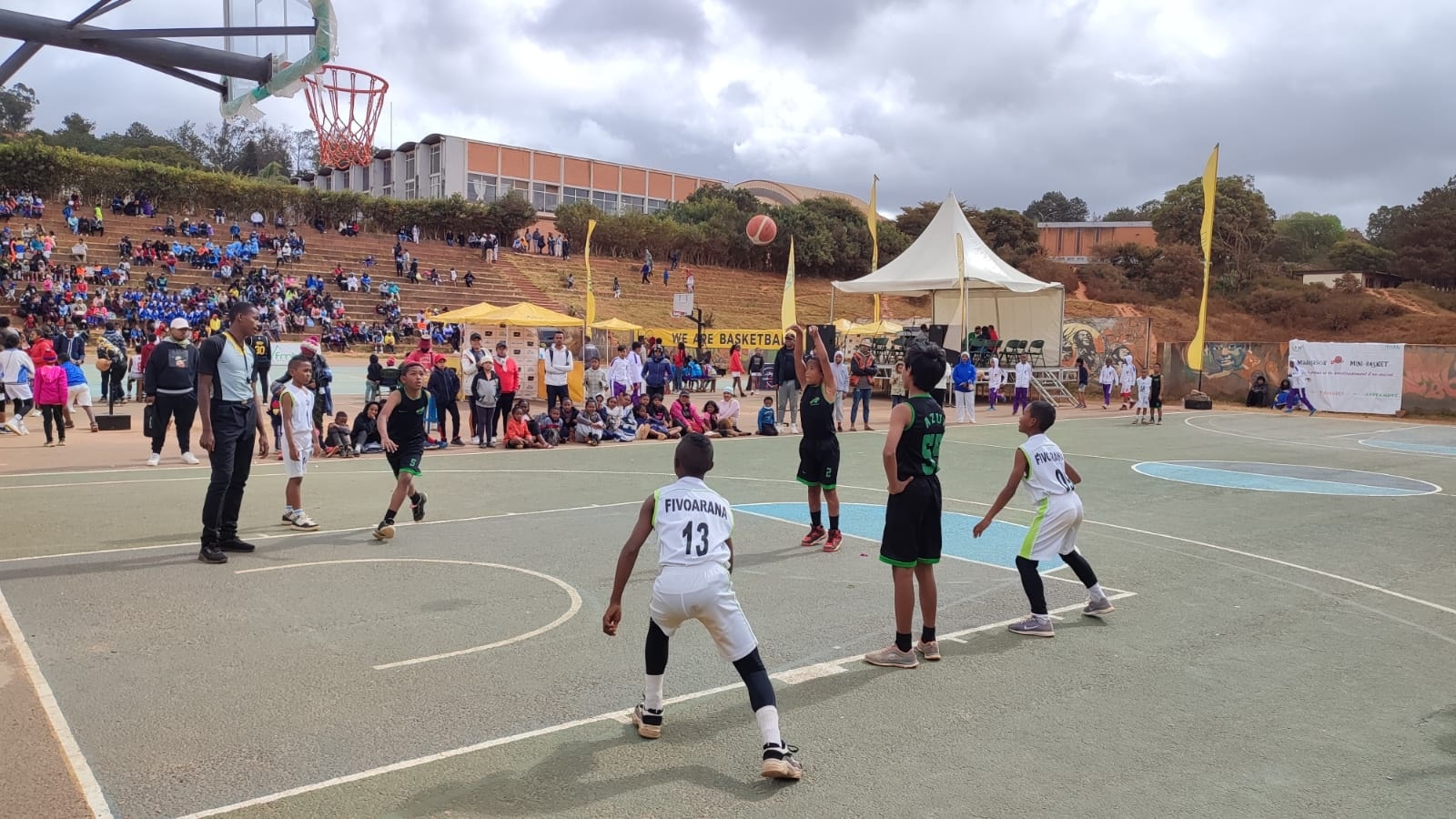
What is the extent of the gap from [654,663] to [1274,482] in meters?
12.2

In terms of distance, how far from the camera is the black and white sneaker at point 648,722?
4621 mm

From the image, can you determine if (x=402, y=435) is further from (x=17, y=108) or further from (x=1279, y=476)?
(x=17, y=108)

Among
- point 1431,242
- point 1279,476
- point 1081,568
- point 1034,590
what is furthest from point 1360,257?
point 1034,590

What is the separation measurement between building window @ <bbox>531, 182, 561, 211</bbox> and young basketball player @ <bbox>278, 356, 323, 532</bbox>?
67273 mm

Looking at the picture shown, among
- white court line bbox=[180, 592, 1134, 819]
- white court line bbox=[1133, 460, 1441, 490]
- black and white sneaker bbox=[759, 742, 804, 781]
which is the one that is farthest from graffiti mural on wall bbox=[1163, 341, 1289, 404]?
black and white sneaker bbox=[759, 742, 804, 781]

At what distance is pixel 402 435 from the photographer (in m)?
9.33

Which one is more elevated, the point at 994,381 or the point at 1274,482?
the point at 994,381

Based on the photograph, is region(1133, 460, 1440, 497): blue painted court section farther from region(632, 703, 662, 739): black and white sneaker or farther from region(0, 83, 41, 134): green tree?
region(0, 83, 41, 134): green tree

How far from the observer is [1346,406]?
29.9 m

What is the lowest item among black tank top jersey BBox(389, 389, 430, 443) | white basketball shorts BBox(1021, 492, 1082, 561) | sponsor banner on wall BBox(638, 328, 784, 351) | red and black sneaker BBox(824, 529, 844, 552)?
red and black sneaker BBox(824, 529, 844, 552)

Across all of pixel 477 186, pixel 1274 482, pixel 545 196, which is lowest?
pixel 1274 482

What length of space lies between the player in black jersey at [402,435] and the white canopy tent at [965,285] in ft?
71.7

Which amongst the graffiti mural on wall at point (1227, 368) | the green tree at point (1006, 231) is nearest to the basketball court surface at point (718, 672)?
the graffiti mural on wall at point (1227, 368)

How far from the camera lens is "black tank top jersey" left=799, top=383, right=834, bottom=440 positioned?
9.03m
